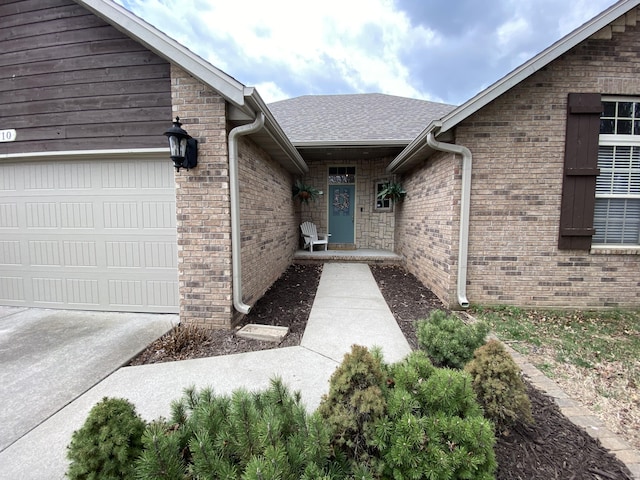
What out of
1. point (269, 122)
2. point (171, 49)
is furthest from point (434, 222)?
point (171, 49)

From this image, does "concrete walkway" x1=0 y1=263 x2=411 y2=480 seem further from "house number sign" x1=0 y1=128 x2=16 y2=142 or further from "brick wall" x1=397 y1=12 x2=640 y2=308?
"house number sign" x1=0 y1=128 x2=16 y2=142

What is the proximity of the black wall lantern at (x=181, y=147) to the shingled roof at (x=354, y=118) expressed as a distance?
4.00 meters

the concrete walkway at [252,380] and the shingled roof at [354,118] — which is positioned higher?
the shingled roof at [354,118]

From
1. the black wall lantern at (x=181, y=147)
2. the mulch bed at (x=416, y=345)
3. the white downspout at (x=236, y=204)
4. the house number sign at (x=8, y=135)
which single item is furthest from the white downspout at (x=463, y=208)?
the house number sign at (x=8, y=135)

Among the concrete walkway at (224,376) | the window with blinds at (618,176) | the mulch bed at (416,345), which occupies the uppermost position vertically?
the window with blinds at (618,176)

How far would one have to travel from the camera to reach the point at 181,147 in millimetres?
3027

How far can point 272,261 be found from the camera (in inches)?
210

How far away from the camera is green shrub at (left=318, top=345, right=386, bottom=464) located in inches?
50.9

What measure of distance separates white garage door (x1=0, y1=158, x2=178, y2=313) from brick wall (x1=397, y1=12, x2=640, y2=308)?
13.9 feet

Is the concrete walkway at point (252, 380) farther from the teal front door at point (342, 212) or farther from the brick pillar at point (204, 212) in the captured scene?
the teal front door at point (342, 212)

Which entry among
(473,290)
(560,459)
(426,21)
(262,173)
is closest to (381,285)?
(473,290)

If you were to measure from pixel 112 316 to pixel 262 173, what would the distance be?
2994 millimetres

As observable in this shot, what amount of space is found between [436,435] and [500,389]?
653mm

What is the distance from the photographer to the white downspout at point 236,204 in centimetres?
321
